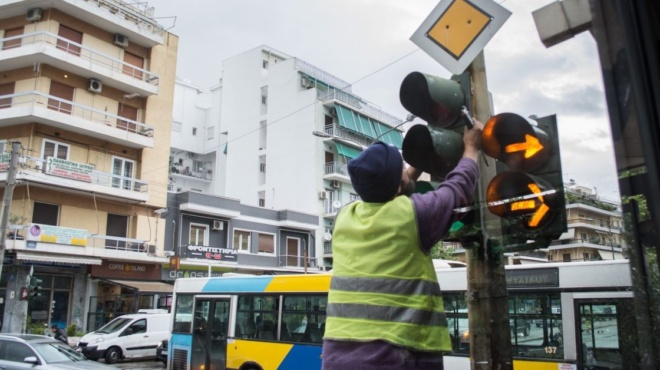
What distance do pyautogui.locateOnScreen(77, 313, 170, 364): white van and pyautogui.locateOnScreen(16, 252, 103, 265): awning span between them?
4890 millimetres

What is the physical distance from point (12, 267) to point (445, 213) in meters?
25.5

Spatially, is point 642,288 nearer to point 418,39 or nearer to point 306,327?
point 418,39

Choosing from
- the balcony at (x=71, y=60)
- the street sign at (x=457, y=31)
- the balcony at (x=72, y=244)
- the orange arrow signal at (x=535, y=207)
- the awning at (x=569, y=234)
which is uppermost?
the balcony at (x=71, y=60)

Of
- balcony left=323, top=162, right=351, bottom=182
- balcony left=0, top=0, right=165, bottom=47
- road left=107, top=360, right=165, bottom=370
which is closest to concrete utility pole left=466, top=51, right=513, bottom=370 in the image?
road left=107, top=360, right=165, bottom=370

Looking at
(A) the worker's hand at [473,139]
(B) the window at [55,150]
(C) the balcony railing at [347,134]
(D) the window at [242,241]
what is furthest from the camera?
(C) the balcony railing at [347,134]

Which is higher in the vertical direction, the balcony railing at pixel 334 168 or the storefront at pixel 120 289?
the balcony railing at pixel 334 168

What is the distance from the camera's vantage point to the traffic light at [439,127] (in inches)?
119

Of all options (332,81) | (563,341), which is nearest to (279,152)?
(332,81)

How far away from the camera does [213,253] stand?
30312mm

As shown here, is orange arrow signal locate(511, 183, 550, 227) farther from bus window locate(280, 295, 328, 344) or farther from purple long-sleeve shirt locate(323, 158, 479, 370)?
bus window locate(280, 295, 328, 344)

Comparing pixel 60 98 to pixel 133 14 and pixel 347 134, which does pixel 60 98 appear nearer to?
pixel 133 14

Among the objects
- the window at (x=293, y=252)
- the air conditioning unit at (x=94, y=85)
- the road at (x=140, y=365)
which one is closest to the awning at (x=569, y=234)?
the road at (x=140, y=365)

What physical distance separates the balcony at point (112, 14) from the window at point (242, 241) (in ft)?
39.1

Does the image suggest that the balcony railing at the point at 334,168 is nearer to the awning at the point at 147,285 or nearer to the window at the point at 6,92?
the awning at the point at 147,285
